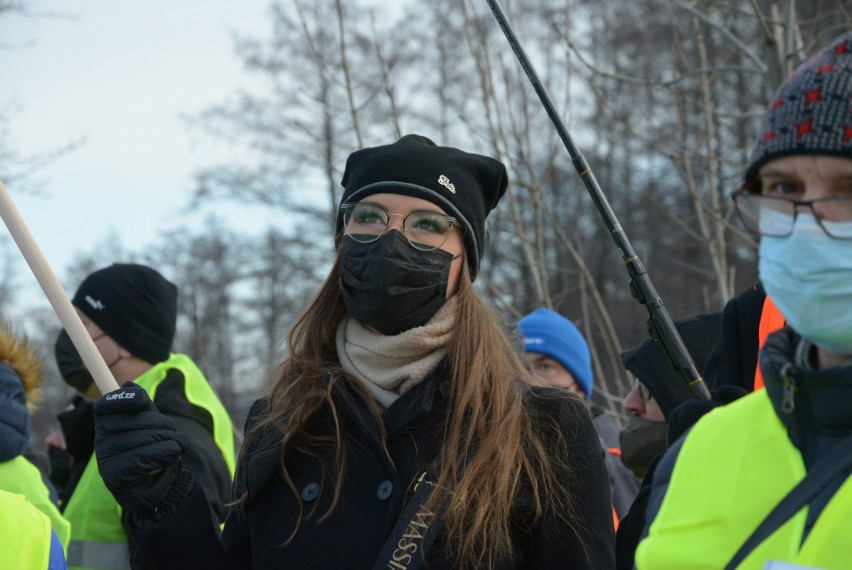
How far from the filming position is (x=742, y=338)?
2.75 meters

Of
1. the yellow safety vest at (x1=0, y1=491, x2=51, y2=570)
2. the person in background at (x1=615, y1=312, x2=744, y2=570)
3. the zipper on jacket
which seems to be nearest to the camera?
the zipper on jacket

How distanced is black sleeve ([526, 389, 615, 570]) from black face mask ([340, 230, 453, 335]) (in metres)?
0.42

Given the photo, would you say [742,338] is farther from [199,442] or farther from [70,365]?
[70,365]

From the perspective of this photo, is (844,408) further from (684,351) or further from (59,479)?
(59,479)

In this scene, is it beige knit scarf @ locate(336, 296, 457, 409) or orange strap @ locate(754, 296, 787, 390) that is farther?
beige knit scarf @ locate(336, 296, 457, 409)

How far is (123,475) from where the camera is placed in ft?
8.63

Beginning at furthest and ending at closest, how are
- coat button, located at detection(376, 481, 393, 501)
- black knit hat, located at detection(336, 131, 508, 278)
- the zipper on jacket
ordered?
black knit hat, located at detection(336, 131, 508, 278)
coat button, located at detection(376, 481, 393, 501)
the zipper on jacket

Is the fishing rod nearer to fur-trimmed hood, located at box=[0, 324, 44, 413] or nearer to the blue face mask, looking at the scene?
the blue face mask

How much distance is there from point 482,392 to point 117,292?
7.64 feet

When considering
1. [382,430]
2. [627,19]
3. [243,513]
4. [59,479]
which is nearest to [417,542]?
[382,430]

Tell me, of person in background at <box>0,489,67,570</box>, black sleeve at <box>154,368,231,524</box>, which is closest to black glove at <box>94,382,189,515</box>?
person in background at <box>0,489,67,570</box>

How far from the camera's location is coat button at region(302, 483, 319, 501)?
8.97ft

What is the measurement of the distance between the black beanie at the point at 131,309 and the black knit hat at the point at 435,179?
1703 mm

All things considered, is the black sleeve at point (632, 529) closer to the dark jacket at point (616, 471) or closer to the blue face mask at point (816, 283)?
the blue face mask at point (816, 283)
